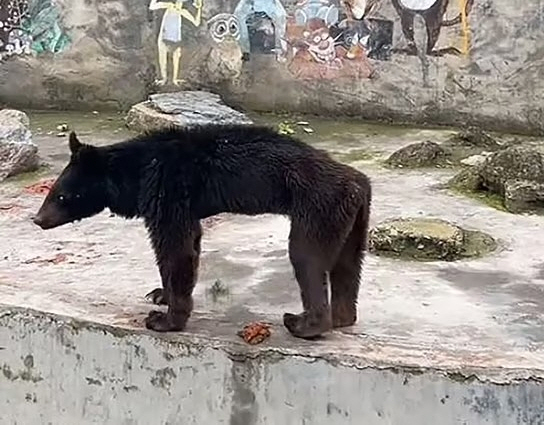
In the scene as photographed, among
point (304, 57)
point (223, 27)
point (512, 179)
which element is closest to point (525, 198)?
point (512, 179)

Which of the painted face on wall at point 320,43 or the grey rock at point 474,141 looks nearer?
the grey rock at point 474,141

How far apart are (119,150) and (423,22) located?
5186mm

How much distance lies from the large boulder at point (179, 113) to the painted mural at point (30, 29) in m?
1.47

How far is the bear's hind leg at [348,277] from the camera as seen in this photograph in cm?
454

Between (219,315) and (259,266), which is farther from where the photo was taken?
(259,266)

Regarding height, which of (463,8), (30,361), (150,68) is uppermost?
(463,8)

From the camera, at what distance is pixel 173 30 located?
32.3 ft

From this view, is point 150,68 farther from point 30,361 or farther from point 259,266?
point 30,361

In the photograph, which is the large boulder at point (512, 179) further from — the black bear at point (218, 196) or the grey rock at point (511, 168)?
the black bear at point (218, 196)

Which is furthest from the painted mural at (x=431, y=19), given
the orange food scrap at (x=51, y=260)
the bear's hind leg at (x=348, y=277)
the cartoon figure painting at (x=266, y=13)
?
the bear's hind leg at (x=348, y=277)

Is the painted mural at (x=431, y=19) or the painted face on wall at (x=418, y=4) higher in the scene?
the painted face on wall at (x=418, y=4)

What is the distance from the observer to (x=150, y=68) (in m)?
10.0

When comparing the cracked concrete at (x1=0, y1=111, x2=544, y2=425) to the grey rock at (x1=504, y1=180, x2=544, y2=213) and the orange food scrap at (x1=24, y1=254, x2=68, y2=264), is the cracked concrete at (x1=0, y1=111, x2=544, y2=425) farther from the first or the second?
the grey rock at (x1=504, y1=180, x2=544, y2=213)

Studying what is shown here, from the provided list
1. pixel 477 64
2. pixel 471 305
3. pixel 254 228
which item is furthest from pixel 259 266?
pixel 477 64
